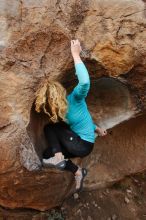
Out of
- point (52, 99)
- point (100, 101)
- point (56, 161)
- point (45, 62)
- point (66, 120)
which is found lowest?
point (56, 161)

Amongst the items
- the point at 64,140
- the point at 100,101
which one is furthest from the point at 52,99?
the point at 100,101

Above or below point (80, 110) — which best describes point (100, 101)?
below

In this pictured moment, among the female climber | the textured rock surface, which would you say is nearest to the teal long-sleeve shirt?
the female climber

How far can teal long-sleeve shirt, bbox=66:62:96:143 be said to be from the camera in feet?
8.82

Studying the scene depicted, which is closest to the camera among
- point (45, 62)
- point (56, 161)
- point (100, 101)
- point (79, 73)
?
point (79, 73)

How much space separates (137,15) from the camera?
293cm

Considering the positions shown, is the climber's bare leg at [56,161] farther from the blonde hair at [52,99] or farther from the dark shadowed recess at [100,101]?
the blonde hair at [52,99]

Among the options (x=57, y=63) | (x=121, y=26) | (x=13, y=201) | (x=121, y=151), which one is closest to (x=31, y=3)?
(x=57, y=63)

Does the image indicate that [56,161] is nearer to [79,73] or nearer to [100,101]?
[79,73]

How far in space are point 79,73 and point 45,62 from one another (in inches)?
11.8

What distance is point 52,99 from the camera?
2754 millimetres

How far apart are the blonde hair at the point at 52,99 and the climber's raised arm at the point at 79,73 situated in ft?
0.35

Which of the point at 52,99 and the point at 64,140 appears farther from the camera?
the point at 64,140

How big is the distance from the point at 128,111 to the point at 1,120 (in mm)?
1100
